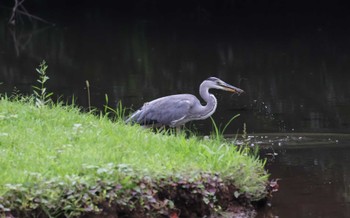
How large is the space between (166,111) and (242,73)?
5.78m

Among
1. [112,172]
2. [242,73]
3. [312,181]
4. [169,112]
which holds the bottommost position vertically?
[312,181]

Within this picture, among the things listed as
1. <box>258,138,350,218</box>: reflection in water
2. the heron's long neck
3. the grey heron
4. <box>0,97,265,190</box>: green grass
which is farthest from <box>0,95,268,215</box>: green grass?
the heron's long neck

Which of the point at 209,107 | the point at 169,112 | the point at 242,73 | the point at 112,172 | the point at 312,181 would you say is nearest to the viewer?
the point at 112,172

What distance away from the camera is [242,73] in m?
14.6

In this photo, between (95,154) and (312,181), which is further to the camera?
(312,181)

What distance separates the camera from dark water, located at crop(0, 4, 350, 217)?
784 centimetres

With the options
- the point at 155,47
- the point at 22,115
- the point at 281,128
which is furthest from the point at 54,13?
the point at 22,115

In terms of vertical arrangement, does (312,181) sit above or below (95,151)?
below

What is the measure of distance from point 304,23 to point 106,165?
16081 mm

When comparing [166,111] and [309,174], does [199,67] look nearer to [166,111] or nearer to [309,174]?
[166,111]

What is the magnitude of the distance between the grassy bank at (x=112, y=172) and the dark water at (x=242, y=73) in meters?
0.57

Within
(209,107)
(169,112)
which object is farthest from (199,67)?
(169,112)

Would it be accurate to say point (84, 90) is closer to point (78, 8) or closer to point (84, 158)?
point (84, 158)

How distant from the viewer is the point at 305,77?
45.8ft
